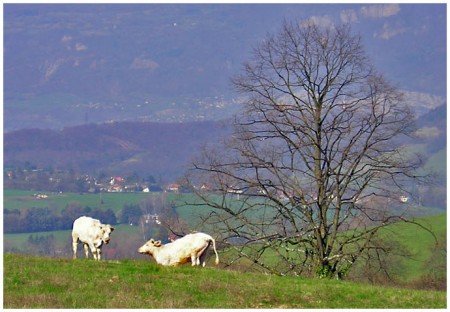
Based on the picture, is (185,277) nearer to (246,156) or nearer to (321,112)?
(246,156)

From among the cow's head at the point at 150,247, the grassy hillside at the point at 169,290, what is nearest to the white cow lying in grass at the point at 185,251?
the cow's head at the point at 150,247

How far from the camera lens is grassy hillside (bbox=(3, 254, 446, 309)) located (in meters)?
20.4

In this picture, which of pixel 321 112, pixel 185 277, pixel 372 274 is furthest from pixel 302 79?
pixel 185 277

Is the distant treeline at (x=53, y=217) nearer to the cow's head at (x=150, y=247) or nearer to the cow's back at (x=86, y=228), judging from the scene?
the cow's back at (x=86, y=228)

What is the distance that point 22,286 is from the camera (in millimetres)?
21734

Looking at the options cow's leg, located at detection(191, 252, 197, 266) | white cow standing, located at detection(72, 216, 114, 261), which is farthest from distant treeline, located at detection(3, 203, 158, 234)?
cow's leg, located at detection(191, 252, 197, 266)

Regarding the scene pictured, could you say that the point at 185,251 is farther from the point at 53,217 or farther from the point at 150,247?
the point at 53,217

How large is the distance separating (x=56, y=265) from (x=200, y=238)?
4075 mm

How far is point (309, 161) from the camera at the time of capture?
3478 centimetres

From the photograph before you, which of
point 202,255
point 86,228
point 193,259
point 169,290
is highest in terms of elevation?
point 86,228

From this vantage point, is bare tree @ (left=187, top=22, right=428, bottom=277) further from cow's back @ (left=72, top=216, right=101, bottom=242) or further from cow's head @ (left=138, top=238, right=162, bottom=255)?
cow's back @ (left=72, top=216, right=101, bottom=242)

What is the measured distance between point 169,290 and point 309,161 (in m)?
13.9

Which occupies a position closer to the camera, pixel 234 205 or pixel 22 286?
pixel 22 286

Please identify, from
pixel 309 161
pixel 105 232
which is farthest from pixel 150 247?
pixel 309 161
